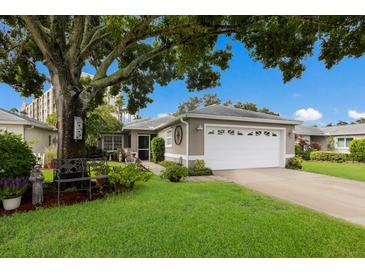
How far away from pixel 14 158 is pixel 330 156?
2068cm

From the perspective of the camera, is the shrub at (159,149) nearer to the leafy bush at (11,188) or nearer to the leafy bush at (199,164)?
the leafy bush at (199,164)

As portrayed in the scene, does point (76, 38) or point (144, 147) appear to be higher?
point (76, 38)

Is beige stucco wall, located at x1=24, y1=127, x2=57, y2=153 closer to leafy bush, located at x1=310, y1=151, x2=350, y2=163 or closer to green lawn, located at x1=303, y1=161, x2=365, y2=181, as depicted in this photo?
green lawn, located at x1=303, y1=161, x2=365, y2=181

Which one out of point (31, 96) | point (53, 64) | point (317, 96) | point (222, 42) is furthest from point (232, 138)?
point (317, 96)

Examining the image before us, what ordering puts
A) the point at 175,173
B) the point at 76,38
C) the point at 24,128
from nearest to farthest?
the point at 76,38
the point at 175,173
the point at 24,128

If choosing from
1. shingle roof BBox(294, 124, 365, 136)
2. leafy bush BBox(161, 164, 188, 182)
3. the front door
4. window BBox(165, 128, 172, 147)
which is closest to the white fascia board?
leafy bush BBox(161, 164, 188, 182)

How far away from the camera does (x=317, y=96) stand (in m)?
22.0

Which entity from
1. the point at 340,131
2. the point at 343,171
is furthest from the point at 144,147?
the point at 340,131

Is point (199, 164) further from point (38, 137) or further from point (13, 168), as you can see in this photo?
point (38, 137)

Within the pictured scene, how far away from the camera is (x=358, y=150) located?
15344 millimetres

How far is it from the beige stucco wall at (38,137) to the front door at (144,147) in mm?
6930

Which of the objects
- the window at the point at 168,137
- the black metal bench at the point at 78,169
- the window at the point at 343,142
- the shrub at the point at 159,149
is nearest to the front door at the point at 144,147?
the shrub at the point at 159,149
